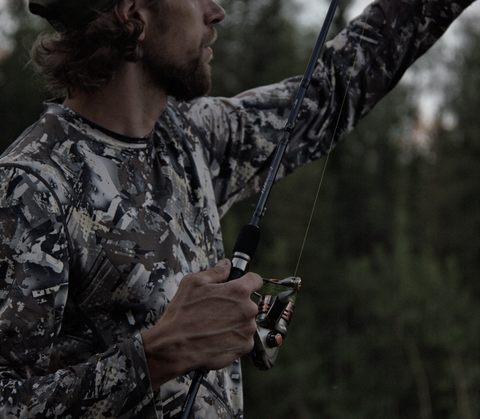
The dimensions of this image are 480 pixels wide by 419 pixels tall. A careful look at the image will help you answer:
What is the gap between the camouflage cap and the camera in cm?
192

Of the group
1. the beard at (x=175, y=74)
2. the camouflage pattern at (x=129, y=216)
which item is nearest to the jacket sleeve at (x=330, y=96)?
the camouflage pattern at (x=129, y=216)

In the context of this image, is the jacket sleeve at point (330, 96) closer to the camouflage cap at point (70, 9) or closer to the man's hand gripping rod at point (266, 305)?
the man's hand gripping rod at point (266, 305)

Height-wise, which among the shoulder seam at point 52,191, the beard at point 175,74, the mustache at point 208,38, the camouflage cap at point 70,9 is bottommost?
the shoulder seam at point 52,191

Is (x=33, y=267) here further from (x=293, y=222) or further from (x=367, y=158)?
(x=367, y=158)

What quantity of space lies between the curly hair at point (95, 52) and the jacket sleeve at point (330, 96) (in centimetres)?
38

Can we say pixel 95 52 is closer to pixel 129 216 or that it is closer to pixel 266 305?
pixel 129 216

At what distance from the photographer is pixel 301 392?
2508 cm

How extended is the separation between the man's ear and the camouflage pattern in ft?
1.09

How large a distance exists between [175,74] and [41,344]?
3.23 feet

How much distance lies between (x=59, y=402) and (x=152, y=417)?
0.23 meters

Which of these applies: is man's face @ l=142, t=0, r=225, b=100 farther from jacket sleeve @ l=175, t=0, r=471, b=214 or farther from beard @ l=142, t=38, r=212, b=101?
jacket sleeve @ l=175, t=0, r=471, b=214

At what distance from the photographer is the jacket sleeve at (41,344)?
4.74 ft

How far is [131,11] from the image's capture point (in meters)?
2.03

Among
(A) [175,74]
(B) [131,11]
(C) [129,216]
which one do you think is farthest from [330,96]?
(C) [129,216]
